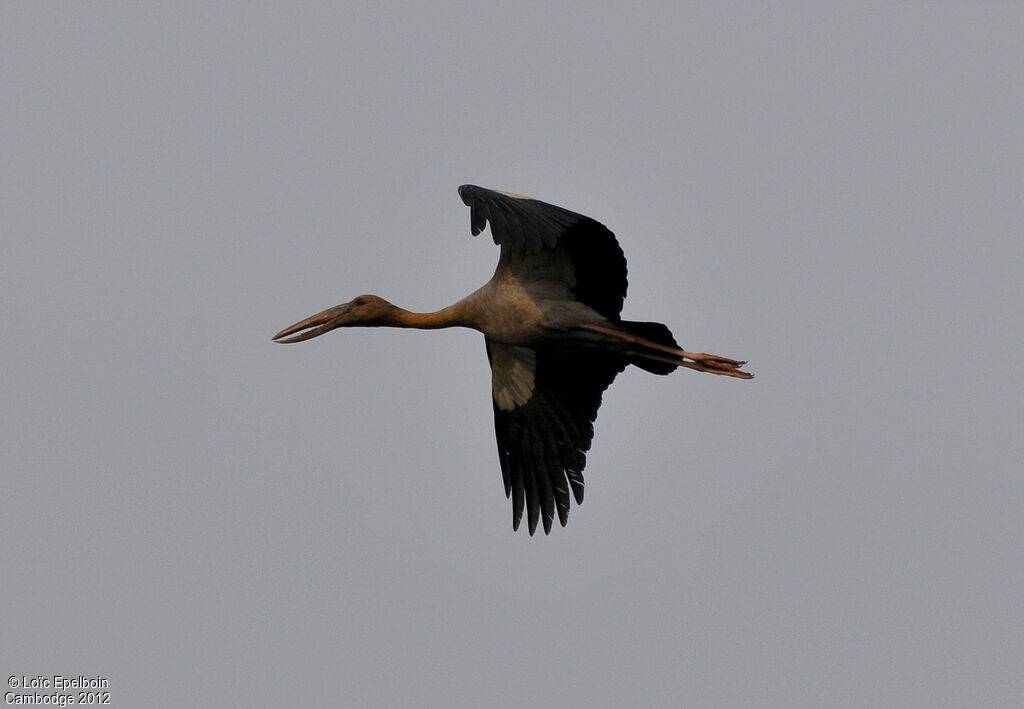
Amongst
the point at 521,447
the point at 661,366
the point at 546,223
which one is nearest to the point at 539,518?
the point at 521,447

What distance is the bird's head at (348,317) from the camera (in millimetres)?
14227

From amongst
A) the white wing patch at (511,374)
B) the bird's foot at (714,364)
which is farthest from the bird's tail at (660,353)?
the white wing patch at (511,374)

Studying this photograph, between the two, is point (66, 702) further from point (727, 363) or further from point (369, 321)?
point (727, 363)

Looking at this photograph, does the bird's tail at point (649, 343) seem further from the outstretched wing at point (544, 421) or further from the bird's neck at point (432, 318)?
the bird's neck at point (432, 318)

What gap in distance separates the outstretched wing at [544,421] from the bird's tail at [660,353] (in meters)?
0.53

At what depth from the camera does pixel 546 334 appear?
44.6 feet

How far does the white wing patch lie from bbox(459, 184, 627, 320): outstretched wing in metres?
0.86

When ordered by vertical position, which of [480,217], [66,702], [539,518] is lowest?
[66,702]

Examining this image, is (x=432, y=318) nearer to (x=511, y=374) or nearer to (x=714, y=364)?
(x=511, y=374)

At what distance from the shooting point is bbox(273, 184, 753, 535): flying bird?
43.0ft

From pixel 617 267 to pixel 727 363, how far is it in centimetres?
113

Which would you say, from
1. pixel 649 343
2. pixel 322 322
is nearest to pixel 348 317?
pixel 322 322

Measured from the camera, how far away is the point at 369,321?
14.3 metres

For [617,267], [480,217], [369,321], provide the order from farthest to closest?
1. [369,321]
2. [617,267]
3. [480,217]
